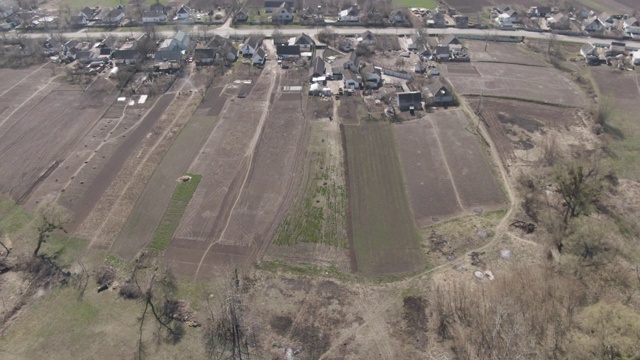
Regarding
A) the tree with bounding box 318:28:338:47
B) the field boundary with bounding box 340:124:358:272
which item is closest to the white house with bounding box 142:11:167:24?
the tree with bounding box 318:28:338:47

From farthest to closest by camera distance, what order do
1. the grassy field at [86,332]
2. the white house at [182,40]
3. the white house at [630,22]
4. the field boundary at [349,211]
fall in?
1. the white house at [630,22]
2. the white house at [182,40]
3. the field boundary at [349,211]
4. the grassy field at [86,332]

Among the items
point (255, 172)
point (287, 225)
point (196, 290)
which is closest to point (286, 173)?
point (255, 172)

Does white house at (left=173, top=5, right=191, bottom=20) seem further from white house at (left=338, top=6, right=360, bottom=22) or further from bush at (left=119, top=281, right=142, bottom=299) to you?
bush at (left=119, top=281, right=142, bottom=299)

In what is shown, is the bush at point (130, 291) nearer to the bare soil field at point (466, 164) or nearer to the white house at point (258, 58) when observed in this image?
the bare soil field at point (466, 164)

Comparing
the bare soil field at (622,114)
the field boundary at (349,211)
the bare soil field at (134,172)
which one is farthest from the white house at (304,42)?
the bare soil field at (622,114)

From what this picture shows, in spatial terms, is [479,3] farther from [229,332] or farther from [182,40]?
[229,332]

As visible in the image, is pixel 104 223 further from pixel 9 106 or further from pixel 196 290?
pixel 9 106
